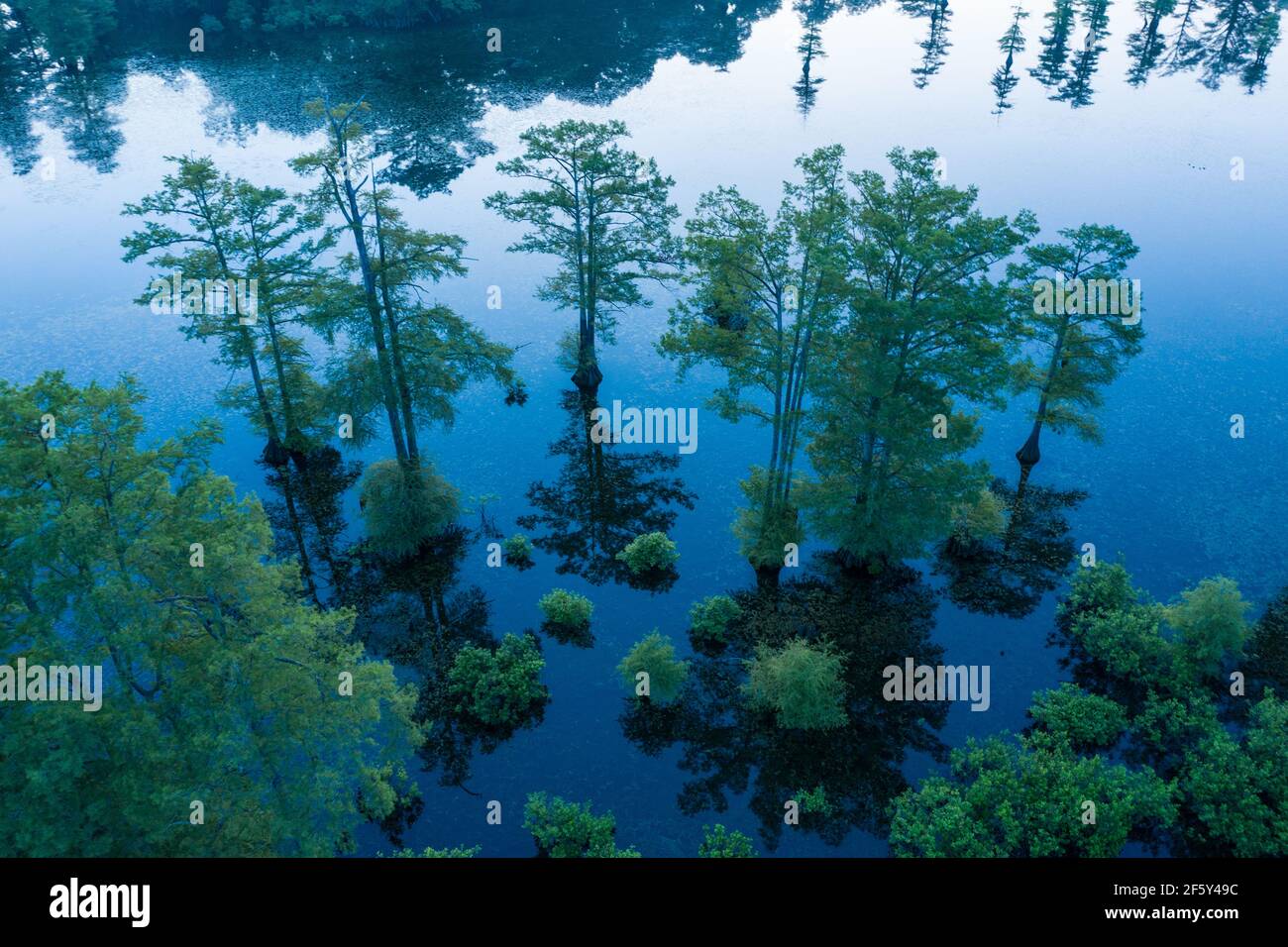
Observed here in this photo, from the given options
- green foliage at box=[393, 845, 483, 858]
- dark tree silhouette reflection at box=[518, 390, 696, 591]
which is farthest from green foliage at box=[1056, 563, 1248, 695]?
green foliage at box=[393, 845, 483, 858]

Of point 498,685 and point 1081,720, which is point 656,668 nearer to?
point 498,685

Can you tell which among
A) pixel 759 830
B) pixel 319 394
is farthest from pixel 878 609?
pixel 319 394

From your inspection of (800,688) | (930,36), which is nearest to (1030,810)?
(800,688)

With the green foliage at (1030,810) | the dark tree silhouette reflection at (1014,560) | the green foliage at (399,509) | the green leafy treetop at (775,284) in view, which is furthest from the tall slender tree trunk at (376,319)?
the green foliage at (1030,810)

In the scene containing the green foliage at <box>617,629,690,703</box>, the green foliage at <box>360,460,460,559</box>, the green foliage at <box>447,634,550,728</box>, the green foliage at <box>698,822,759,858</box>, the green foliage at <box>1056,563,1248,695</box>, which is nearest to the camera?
the green foliage at <box>698,822,759,858</box>

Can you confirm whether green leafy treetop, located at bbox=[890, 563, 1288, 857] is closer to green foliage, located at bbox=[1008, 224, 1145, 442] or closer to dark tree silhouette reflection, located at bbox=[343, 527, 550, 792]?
green foliage, located at bbox=[1008, 224, 1145, 442]
